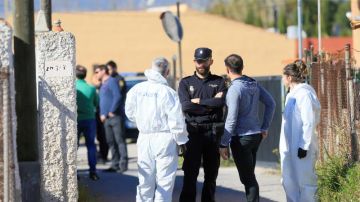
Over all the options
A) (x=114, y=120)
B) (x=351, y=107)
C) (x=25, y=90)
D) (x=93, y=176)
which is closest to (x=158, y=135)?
(x=25, y=90)

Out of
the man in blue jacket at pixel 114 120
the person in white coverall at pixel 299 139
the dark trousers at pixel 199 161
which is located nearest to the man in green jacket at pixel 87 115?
the man in blue jacket at pixel 114 120

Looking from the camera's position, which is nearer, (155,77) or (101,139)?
(155,77)

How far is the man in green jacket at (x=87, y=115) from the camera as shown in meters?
13.9

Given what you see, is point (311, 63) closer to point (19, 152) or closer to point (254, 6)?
point (19, 152)

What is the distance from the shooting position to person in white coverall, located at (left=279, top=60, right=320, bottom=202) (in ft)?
32.3

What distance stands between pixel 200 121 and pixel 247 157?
690 millimetres

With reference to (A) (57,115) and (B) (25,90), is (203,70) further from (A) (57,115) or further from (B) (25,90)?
(B) (25,90)

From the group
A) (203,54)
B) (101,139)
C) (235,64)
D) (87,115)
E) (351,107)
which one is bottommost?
(101,139)

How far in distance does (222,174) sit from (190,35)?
27.5 meters

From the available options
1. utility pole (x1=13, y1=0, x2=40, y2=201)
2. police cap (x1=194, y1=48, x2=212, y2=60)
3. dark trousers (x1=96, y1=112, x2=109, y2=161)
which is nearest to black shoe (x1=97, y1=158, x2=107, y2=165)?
dark trousers (x1=96, y1=112, x2=109, y2=161)

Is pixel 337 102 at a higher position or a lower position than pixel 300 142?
higher

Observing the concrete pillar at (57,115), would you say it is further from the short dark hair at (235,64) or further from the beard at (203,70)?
the short dark hair at (235,64)

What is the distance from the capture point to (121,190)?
1268 cm

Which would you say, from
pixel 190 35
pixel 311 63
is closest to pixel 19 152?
pixel 311 63
